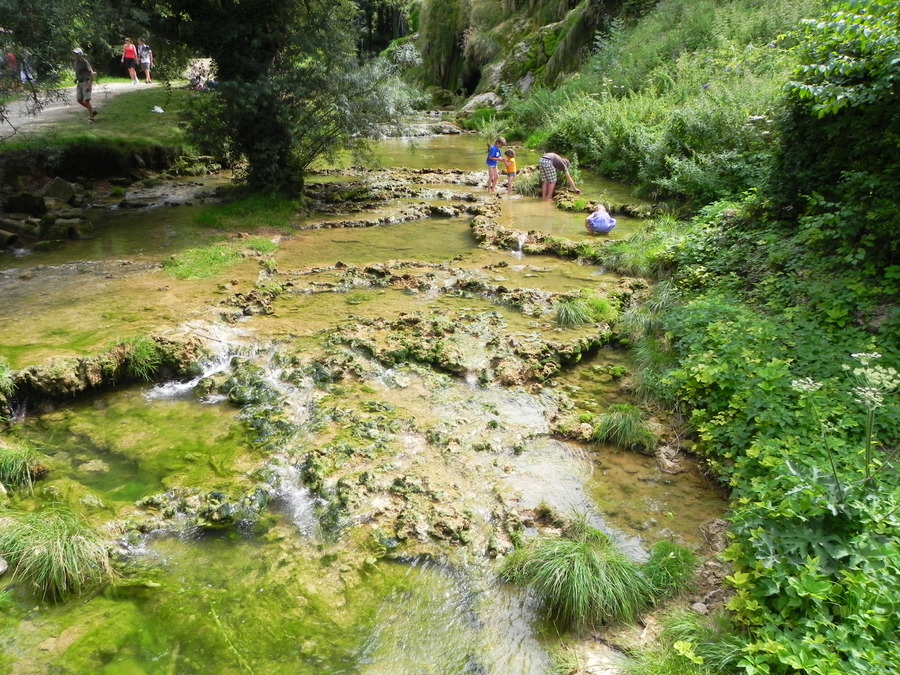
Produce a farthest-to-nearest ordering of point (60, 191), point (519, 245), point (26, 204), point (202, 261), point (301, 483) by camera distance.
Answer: point (60, 191)
point (26, 204)
point (519, 245)
point (202, 261)
point (301, 483)

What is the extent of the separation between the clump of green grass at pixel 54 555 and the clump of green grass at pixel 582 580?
129 inches

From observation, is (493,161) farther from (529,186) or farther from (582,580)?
(582,580)

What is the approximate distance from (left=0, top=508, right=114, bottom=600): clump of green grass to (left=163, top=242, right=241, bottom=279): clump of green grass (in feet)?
20.7

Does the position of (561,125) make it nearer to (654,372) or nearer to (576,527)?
(654,372)

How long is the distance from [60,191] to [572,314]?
46.3ft

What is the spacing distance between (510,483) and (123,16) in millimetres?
12663

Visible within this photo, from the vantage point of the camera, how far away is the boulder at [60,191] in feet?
47.2

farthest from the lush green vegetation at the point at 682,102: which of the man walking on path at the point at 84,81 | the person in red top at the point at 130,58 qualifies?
the person in red top at the point at 130,58

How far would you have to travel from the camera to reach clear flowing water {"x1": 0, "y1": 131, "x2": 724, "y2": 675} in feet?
12.8

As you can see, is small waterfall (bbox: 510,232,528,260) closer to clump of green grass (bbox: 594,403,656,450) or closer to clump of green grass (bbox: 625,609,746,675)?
clump of green grass (bbox: 594,403,656,450)

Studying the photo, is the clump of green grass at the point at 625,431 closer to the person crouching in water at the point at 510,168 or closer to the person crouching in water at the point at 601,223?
the person crouching in water at the point at 601,223

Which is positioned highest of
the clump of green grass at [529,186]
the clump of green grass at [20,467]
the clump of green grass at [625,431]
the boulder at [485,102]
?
the boulder at [485,102]

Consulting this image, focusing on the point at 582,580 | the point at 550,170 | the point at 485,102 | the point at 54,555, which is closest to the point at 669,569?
the point at 582,580

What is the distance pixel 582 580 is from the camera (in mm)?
4043
